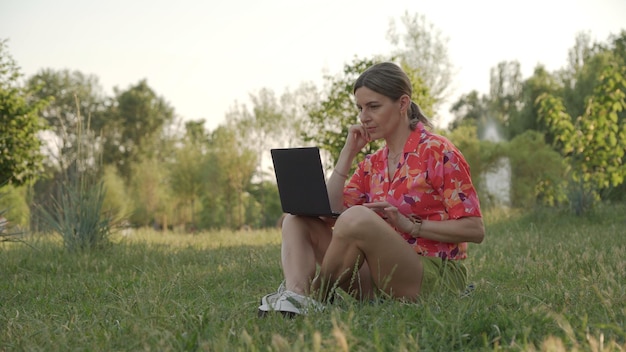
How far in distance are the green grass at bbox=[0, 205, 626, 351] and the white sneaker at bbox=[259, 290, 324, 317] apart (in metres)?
0.07

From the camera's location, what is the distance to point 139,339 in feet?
9.23

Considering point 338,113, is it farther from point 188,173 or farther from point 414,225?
point 188,173

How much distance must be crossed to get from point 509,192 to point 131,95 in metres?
26.5

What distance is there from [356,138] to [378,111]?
1.08ft

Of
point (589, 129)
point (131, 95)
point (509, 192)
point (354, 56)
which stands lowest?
point (509, 192)

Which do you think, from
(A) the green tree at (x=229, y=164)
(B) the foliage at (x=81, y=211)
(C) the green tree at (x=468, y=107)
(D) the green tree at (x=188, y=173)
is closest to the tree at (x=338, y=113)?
(B) the foliage at (x=81, y=211)

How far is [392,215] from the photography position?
351 cm

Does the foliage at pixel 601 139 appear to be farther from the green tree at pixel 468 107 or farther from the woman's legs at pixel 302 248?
the green tree at pixel 468 107

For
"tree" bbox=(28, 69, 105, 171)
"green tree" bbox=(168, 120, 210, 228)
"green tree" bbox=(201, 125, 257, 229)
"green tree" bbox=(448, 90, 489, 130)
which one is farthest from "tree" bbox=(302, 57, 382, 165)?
"green tree" bbox=(448, 90, 489, 130)

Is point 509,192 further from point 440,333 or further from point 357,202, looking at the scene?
point 440,333

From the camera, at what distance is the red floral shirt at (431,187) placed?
359 centimetres

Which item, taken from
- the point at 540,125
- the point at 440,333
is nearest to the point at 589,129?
the point at 440,333

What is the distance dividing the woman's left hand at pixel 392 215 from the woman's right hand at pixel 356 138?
0.63 m

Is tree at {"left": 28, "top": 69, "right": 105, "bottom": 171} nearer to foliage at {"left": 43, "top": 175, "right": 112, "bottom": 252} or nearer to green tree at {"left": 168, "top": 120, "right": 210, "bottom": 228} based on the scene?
green tree at {"left": 168, "top": 120, "right": 210, "bottom": 228}
